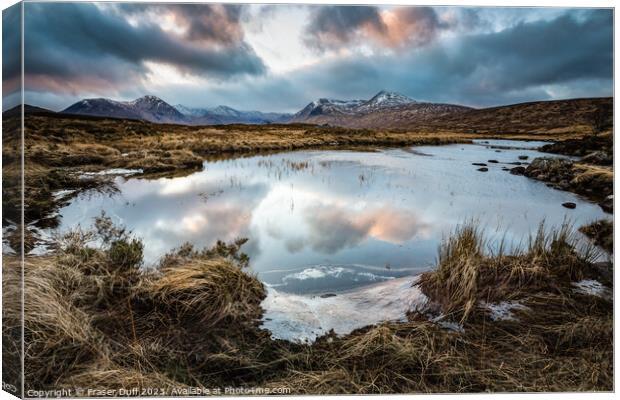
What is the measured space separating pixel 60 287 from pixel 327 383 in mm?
2005

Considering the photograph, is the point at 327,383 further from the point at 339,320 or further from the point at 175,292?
A: the point at 175,292

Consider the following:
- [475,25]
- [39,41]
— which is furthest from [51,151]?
[475,25]

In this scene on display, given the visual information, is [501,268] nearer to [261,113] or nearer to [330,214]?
[330,214]

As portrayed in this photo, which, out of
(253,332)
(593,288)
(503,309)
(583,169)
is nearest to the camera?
(253,332)

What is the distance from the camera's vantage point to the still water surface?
308cm

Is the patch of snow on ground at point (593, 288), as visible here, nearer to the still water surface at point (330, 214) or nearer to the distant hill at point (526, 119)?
the still water surface at point (330, 214)

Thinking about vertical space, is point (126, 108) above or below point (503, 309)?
above

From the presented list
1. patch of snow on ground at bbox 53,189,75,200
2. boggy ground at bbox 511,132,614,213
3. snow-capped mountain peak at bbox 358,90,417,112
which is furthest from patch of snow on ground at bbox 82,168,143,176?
boggy ground at bbox 511,132,614,213

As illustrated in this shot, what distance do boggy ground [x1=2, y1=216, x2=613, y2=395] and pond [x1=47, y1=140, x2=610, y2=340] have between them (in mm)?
171

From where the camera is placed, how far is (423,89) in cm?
324

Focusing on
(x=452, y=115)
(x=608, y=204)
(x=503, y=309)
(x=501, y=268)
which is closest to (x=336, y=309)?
(x=503, y=309)

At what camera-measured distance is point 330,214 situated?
3.20m

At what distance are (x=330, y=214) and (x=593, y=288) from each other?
2078 millimetres

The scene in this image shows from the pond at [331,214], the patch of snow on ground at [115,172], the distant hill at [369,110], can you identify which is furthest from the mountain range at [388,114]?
the patch of snow on ground at [115,172]
